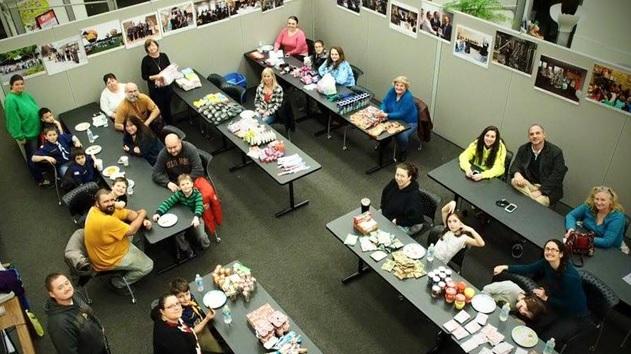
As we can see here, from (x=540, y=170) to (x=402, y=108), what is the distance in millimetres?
2209

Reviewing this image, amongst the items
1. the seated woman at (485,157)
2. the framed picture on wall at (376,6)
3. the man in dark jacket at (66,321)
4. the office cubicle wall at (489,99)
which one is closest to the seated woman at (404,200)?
the seated woman at (485,157)

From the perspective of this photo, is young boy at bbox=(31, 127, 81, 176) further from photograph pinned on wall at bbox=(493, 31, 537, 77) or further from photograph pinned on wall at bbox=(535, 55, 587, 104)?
photograph pinned on wall at bbox=(535, 55, 587, 104)

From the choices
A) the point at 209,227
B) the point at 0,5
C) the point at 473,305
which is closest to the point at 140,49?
the point at 0,5

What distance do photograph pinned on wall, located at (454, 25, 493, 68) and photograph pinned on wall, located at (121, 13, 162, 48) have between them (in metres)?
4.76

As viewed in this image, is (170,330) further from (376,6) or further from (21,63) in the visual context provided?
(376,6)

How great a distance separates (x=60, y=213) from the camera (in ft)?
24.7

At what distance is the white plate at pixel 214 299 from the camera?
497 cm

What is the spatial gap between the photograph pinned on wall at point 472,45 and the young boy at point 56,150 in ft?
18.6

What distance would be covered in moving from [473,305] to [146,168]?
447cm

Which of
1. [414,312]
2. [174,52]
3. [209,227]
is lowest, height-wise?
[414,312]

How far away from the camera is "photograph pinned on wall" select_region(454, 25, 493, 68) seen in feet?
24.1

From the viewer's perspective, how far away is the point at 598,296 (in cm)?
486

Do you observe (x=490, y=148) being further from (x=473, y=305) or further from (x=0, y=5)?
(x=0, y=5)

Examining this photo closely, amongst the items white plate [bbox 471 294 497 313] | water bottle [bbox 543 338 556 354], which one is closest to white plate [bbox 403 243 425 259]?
white plate [bbox 471 294 497 313]
